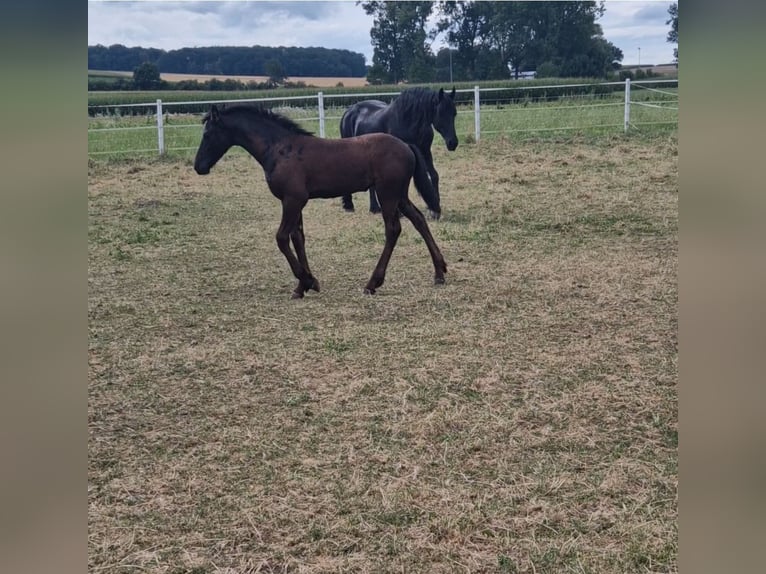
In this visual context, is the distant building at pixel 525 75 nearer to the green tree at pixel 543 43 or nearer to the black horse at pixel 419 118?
the green tree at pixel 543 43

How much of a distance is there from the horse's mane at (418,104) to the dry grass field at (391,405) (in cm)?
139

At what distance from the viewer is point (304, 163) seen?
541 cm

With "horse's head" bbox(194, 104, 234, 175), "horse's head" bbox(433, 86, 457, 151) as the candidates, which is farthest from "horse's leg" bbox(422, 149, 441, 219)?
"horse's head" bbox(194, 104, 234, 175)

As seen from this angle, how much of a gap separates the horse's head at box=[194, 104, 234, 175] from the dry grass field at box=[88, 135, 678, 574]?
1.08 m

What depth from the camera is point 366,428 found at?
10.6ft

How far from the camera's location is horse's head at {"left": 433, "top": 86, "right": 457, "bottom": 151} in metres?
7.91

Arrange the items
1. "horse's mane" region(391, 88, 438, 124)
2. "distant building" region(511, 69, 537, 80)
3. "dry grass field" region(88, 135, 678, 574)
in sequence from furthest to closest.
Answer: "distant building" region(511, 69, 537, 80), "horse's mane" region(391, 88, 438, 124), "dry grass field" region(88, 135, 678, 574)

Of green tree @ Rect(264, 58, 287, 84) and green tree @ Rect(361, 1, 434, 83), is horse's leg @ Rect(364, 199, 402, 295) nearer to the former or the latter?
green tree @ Rect(264, 58, 287, 84)

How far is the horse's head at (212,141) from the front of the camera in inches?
218

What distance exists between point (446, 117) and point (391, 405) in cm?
530

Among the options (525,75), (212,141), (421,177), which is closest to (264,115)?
(212,141)
